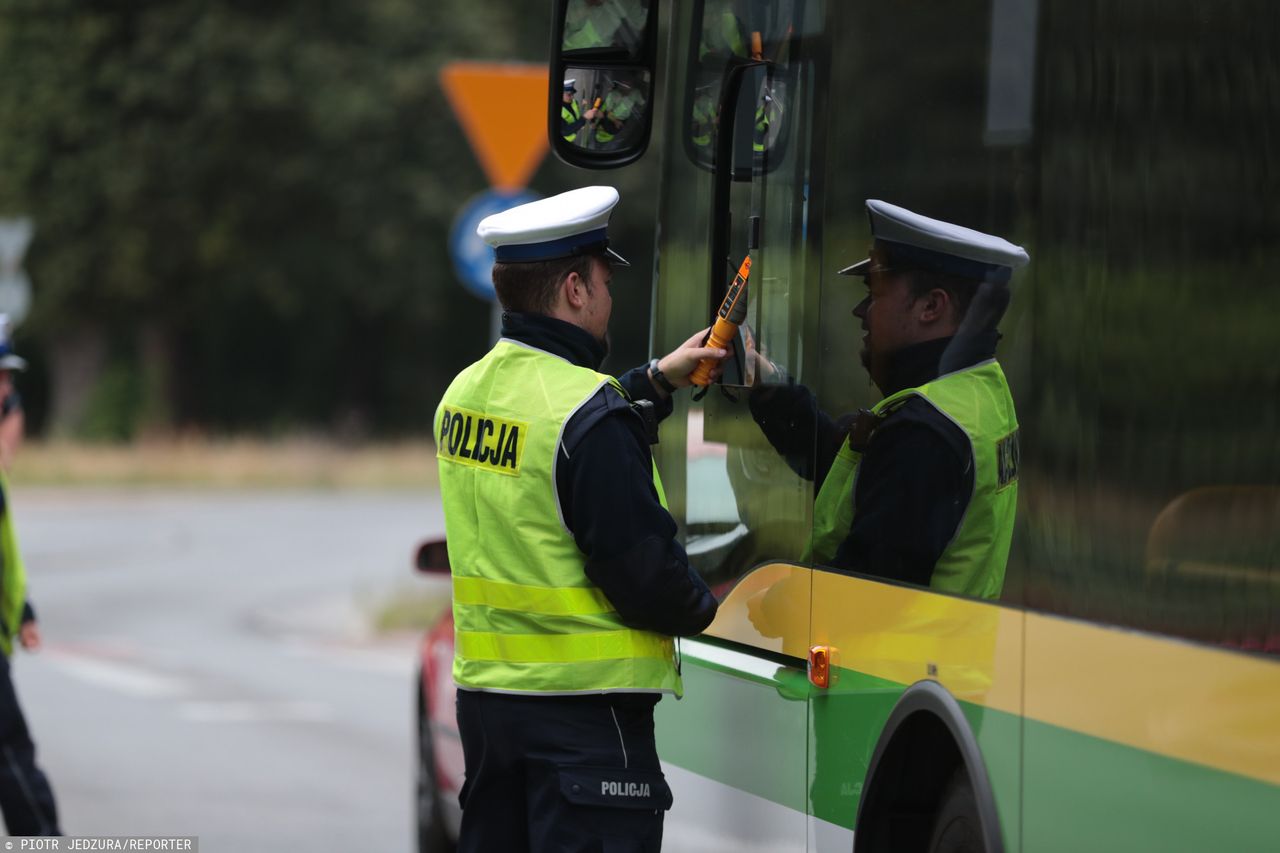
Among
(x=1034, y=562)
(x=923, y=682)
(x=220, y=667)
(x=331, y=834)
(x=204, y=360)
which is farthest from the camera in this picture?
(x=204, y=360)

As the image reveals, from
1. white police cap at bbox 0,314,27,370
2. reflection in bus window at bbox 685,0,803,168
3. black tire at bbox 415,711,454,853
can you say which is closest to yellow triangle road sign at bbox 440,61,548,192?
black tire at bbox 415,711,454,853

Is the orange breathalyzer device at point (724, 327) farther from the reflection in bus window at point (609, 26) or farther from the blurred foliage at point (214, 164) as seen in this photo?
the blurred foliage at point (214, 164)

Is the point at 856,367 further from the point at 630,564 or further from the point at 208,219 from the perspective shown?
the point at 208,219

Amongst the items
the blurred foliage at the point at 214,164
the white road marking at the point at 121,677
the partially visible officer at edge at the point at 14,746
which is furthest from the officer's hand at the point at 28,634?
the blurred foliage at the point at 214,164

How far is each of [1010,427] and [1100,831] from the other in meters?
0.66

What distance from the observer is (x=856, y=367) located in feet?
13.5

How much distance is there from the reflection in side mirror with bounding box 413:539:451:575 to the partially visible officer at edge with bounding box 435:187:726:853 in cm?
220

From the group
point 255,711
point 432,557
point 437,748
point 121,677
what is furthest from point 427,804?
point 121,677

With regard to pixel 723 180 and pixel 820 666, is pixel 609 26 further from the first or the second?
pixel 820 666

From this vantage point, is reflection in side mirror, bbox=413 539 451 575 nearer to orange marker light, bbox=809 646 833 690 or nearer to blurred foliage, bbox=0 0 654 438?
orange marker light, bbox=809 646 833 690

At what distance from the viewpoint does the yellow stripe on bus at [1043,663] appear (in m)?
2.76

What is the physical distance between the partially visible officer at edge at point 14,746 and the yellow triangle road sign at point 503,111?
17.2ft

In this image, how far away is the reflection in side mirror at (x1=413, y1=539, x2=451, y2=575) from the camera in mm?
6656

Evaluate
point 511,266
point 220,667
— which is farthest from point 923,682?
point 220,667
